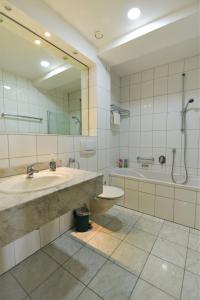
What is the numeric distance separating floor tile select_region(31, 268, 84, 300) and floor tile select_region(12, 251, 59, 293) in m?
0.06

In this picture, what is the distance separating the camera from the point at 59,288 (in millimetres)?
1102

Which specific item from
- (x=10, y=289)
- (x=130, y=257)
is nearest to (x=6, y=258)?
(x=10, y=289)

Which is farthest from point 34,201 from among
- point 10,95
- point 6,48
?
point 6,48

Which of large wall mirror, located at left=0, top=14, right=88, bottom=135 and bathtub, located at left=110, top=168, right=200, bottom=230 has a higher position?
large wall mirror, located at left=0, top=14, right=88, bottom=135

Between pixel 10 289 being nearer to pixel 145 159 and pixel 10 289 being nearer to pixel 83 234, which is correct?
pixel 83 234

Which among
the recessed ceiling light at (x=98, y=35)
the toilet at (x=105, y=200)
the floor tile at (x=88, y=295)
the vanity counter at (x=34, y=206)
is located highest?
the recessed ceiling light at (x=98, y=35)

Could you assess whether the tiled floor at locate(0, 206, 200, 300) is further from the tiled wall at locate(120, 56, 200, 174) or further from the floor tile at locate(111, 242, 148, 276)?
the tiled wall at locate(120, 56, 200, 174)

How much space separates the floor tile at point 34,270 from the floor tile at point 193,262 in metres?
1.13

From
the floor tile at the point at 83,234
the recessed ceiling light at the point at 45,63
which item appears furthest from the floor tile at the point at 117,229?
the recessed ceiling light at the point at 45,63

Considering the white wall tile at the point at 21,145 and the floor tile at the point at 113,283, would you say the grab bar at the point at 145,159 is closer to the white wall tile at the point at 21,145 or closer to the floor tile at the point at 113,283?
the floor tile at the point at 113,283

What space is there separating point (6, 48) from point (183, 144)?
2574mm

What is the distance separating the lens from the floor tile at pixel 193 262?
1.25 metres

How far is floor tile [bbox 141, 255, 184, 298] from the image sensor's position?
43.1 inches

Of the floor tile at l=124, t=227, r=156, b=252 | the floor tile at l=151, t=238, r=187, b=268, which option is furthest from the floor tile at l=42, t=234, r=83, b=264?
the floor tile at l=151, t=238, r=187, b=268
